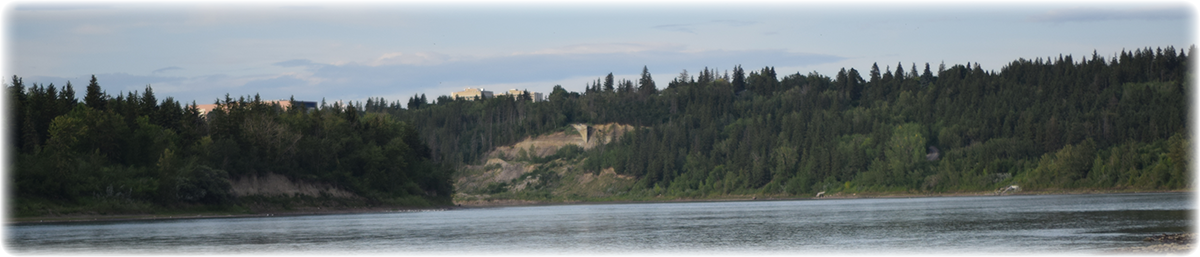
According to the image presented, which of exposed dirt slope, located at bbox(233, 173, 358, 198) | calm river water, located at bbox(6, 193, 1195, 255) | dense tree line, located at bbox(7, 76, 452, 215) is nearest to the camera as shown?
calm river water, located at bbox(6, 193, 1195, 255)

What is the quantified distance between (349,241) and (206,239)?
7624mm

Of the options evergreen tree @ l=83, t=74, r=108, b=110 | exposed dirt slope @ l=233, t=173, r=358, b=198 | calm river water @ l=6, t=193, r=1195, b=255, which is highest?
evergreen tree @ l=83, t=74, r=108, b=110

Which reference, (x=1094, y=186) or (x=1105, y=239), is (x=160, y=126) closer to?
(x=1105, y=239)

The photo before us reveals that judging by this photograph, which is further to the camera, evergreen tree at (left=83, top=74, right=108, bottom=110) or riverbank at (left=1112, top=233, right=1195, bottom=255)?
evergreen tree at (left=83, top=74, right=108, bottom=110)

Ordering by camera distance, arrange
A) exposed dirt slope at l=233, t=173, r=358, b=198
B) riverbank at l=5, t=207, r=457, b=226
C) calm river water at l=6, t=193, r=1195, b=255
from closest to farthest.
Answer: calm river water at l=6, t=193, r=1195, b=255
riverbank at l=5, t=207, r=457, b=226
exposed dirt slope at l=233, t=173, r=358, b=198

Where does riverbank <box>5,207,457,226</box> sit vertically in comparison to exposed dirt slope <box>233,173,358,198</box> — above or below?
below

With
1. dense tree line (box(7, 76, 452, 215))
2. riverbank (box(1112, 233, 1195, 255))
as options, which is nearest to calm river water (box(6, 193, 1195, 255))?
riverbank (box(1112, 233, 1195, 255))

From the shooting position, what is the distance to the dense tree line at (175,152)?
81.4m

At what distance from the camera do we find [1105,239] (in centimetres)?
4203

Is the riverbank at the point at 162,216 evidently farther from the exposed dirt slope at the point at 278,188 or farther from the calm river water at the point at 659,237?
the calm river water at the point at 659,237

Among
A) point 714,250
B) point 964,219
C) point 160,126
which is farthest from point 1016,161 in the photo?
point 714,250

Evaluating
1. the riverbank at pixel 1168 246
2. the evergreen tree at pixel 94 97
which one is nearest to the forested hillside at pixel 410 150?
the evergreen tree at pixel 94 97

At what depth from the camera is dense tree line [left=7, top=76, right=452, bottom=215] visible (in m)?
81.4

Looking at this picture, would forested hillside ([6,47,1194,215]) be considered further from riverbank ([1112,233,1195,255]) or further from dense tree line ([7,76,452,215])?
riverbank ([1112,233,1195,255])
